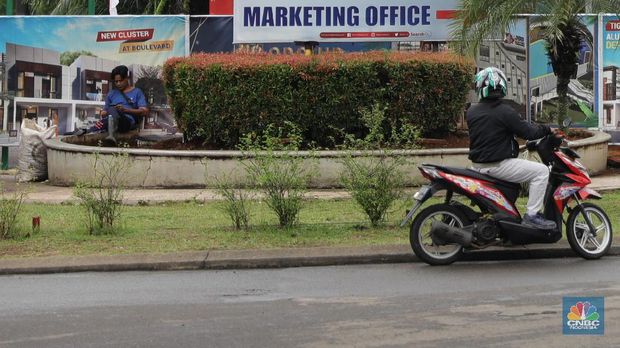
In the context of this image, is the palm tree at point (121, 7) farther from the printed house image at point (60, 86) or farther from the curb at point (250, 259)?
the curb at point (250, 259)

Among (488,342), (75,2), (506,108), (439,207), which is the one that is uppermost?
(75,2)

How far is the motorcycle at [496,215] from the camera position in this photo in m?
8.09

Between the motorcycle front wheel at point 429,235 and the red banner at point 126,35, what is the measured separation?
11.1 meters

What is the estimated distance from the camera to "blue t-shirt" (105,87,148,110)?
16906 mm

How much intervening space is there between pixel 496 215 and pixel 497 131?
32.5 inches

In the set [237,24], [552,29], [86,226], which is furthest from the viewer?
[237,24]

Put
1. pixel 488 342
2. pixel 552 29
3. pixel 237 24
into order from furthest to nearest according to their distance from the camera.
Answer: pixel 237 24 → pixel 552 29 → pixel 488 342

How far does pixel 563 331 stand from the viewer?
5809 mm

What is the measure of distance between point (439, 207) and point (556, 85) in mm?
10806

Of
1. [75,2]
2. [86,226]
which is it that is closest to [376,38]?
[86,226]

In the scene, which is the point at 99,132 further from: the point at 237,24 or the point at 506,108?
the point at 506,108

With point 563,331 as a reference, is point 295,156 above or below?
above

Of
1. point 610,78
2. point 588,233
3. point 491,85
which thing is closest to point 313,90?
point 491,85

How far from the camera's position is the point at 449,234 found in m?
8.02
